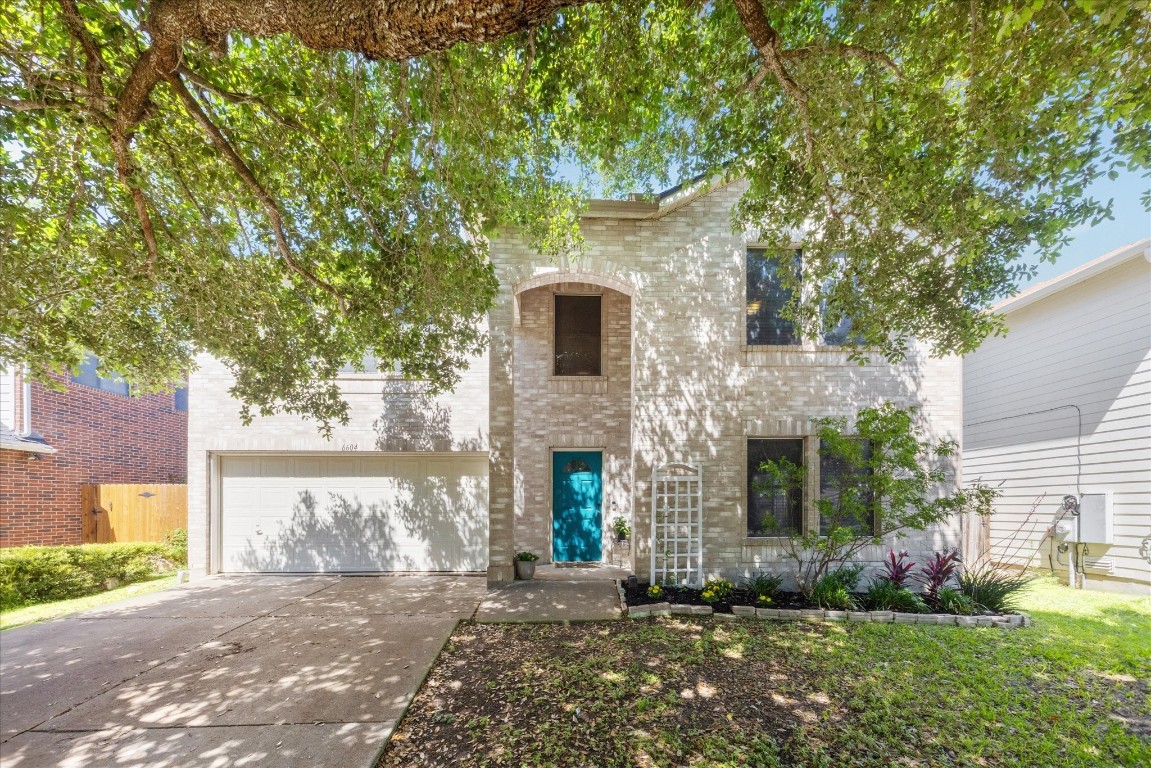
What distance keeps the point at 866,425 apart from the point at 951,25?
13.8 feet

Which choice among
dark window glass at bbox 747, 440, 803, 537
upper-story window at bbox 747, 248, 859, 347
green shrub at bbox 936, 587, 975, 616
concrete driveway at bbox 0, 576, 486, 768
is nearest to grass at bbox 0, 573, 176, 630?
concrete driveway at bbox 0, 576, 486, 768

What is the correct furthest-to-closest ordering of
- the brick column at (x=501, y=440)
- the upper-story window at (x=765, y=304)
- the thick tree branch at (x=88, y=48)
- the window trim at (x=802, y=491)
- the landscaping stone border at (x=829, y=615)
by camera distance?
the upper-story window at (x=765, y=304), the brick column at (x=501, y=440), the window trim at (x=802, y=491), the landscaping stone border at (x=829, y=615), the thick tree branch at (x=88, y=48)

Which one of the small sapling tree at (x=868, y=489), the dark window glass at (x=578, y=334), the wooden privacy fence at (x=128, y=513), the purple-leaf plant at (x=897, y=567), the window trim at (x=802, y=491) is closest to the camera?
the small sapling tree at (x=868, y=489)

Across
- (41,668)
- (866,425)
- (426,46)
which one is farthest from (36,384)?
(866,425)

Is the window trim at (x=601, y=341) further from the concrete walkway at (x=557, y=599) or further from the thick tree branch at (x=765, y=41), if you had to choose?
the thick tree branch at (x=765, y=41)

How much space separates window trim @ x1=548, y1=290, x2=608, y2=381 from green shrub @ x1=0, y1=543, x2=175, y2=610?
8.00 meters

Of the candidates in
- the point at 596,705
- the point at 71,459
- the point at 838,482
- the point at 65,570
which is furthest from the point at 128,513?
the point at 838,482

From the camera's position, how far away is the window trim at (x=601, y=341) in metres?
8.15

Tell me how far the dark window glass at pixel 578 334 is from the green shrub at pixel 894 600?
5.30m

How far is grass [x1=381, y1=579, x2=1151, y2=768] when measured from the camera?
3.11 meters

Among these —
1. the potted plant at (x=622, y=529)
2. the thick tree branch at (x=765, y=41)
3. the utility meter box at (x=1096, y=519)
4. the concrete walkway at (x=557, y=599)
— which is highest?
the thick tree branch at (x=765, y=41)

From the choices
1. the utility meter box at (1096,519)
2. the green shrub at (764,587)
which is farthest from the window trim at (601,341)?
the utility meter box at (1096,519)

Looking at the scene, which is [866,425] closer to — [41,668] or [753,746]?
[753,746]

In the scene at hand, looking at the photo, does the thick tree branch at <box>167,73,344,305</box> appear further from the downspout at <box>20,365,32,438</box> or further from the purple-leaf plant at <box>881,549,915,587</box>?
the purple-leaf plant at <box>881,549,915,587</box>
